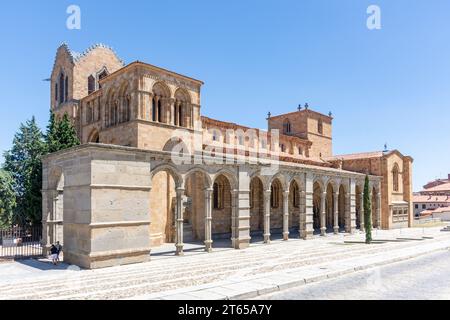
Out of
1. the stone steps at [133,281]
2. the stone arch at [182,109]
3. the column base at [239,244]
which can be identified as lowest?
the column base at [239,244]

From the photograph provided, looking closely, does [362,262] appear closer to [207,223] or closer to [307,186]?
[207,223]

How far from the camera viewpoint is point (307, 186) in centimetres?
3028

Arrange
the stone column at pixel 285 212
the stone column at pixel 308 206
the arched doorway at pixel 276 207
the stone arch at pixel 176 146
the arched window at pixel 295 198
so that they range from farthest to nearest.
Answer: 1. the arched window at pixel 295 198
2. the arched doorway at pixel 276 207
3. the stone column at pixel 308 206
4. the stone column at pixel 285 212
5. the stone arch at pixel 176 146

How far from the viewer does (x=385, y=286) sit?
12.9 meters

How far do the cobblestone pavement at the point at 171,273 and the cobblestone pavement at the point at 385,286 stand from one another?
53.3 inches

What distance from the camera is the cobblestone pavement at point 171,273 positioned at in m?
11.7

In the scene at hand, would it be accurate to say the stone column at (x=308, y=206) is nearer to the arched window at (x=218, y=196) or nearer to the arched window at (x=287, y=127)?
the arched window at (x=218, y=196)

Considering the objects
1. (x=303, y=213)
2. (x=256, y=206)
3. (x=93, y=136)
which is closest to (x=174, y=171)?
(x=93, y=136)

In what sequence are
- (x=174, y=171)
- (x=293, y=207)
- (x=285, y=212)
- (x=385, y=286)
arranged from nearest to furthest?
1. (x=385, y=286)
2. (x=174, y=171)
3. (x=285, y=212)
4. (x=293, y=207)

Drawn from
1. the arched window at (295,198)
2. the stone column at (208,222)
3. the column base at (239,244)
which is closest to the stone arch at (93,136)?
the stone column at (208,222)

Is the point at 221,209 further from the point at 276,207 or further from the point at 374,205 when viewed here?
the point at 374,205

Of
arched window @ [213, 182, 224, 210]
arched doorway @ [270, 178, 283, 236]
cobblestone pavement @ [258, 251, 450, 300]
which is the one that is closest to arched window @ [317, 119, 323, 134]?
arched doorway @ [270, 178, 283, 236]

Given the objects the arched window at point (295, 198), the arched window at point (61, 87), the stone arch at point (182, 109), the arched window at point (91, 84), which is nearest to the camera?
the stone arch at point (182, 109)

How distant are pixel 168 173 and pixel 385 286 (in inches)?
651
